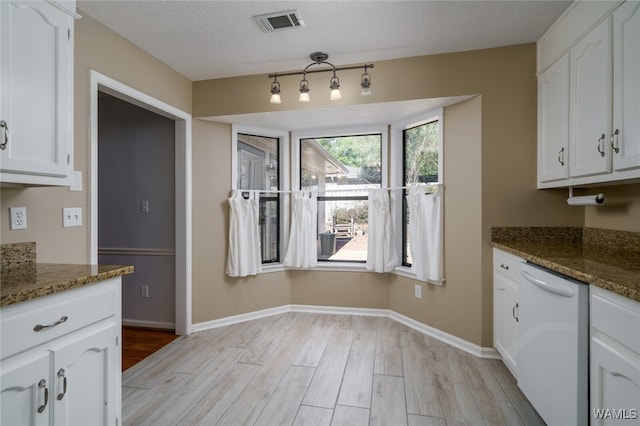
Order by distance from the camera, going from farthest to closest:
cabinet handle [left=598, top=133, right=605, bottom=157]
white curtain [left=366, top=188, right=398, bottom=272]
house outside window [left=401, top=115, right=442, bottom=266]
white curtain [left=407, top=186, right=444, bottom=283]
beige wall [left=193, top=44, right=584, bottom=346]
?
white curtain [left=366, top=188, right=398, bottom=272]
house outside window [left=401, top=115, right=442, bottom=266]
white curtain [left=407, top=186, right=444, bottom=283]
beige wall [left=193, top=44, right=584, bottom=346]
cabinet handle [left=598, top=133, right=605, bottom=157]

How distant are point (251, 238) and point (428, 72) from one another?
2331mm

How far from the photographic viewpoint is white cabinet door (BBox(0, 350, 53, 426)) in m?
1.06

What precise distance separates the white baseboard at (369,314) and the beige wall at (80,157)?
5.06 feet

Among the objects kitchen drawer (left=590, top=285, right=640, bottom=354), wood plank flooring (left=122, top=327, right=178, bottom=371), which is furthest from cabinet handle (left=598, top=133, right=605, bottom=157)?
wood plank flooring (left=122, top=327, right=178, bottom=371)

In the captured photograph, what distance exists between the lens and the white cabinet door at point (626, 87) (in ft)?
5.07

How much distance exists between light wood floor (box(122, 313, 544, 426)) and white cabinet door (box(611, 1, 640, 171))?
1534mm

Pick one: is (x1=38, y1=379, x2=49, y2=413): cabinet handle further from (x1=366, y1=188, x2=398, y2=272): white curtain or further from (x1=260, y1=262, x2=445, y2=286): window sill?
(x1=366, y1=188, x2=398, y2=272): white curtain

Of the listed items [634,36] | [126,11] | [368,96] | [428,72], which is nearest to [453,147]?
[428,72]

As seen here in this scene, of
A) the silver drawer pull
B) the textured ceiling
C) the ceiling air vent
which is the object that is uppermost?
the textured ceiling

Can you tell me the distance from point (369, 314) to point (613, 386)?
244 cm

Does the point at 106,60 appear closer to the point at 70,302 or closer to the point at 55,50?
the point at 55,50

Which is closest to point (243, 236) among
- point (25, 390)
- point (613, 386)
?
point (25, 390)

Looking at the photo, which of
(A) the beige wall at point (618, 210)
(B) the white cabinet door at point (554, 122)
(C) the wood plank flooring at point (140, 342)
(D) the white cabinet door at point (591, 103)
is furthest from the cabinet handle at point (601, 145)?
(C) the wood plank flooring at point (140, 342)

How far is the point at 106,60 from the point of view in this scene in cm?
226
